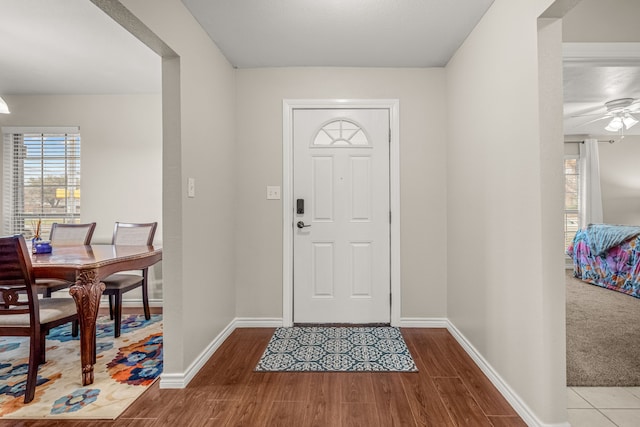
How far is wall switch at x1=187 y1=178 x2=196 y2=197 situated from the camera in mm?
2088

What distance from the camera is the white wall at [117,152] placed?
3688 mm

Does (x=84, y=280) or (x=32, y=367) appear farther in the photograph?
(x=84, y=280)

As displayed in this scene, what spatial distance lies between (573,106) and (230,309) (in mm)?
5024

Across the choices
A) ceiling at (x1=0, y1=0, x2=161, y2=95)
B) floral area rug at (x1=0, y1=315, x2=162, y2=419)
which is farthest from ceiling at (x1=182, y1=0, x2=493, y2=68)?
floral area rug at (x1=0, y1=315, x2=162, y2=419)

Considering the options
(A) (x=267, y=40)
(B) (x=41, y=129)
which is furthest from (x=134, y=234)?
(A) (x=267, y=40)

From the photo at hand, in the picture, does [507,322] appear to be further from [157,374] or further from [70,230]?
[70,230]

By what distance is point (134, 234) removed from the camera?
3.12 m

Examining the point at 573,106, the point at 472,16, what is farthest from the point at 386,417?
the point at 573,106

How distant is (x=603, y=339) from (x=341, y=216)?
2.31 meters

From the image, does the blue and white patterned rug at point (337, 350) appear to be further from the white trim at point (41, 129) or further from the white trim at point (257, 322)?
the white trim at point (41, 129)

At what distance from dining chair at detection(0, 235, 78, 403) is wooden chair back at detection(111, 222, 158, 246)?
4.06 feet

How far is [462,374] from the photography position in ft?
6.90

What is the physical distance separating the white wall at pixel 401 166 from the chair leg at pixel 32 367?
58.9 inches

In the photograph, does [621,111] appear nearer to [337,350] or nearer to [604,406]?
[604,406]
